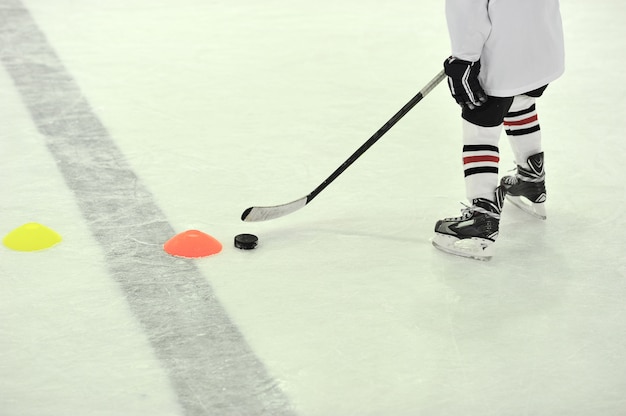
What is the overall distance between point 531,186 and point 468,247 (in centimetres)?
35

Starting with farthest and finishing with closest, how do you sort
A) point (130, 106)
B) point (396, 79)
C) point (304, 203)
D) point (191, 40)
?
point (191, 40) < point (396, 79) < point (130, 106) < point (304, 203)

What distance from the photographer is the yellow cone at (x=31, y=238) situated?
2.63m

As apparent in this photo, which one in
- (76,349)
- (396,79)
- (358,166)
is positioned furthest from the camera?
(396,79)

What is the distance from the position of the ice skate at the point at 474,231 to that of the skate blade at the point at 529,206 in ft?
0.77

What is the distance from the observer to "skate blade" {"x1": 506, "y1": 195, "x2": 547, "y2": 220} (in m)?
2.86

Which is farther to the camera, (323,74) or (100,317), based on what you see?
(323,74)

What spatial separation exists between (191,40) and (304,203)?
1911 mm

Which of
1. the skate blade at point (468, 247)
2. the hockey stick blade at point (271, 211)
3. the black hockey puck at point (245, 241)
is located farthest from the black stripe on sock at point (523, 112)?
the black hockey puck at point (245, 241)

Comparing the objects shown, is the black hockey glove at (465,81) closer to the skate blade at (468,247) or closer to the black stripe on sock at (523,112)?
the black stripe on sock at (523,112)

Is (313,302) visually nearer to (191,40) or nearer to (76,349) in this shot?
(76,349)

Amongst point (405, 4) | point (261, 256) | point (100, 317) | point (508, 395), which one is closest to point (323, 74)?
Answer: point (405, 4)

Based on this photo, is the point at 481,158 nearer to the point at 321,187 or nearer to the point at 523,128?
the point at 523,128

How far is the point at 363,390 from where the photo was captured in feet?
6.70

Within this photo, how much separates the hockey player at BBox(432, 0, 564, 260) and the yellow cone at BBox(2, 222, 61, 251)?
1024mm
